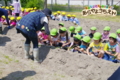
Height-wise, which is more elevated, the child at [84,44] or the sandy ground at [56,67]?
the child at [84,44]

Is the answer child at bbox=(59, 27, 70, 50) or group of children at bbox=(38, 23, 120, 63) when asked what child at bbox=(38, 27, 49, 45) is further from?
child at bbox=(59, 27, 70, 50)

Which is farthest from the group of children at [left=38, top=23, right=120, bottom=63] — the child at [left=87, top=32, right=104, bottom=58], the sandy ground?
the sandy ground

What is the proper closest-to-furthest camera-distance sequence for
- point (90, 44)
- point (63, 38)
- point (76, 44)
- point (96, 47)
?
1. point (96, 47)
2. point (90, 44)
3. point (76, 44)
4. point (63, 38)

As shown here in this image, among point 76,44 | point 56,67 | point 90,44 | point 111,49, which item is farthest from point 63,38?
point 111,49

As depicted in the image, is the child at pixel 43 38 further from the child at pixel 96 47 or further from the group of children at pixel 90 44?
the child at pixel 96 47

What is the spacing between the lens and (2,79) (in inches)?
160

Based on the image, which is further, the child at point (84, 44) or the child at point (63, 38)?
the child at point (63, 38)

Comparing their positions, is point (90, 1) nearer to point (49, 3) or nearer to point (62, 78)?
point (49, 3)

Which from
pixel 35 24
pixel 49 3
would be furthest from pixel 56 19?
pixel 49 3

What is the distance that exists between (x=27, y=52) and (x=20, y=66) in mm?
895

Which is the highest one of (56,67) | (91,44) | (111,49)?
(91,44)

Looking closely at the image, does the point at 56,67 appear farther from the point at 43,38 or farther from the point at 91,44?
the point at 43,38

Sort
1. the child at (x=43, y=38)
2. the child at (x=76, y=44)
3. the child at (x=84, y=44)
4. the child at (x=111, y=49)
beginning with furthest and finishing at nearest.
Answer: the child at (x=43, y=38) < the child at (x=76, y=44) < the child at (x=84, y=44) < the child at (x=111, y=49)

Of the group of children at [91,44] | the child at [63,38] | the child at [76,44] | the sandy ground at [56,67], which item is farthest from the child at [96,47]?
the child at [63,38]
